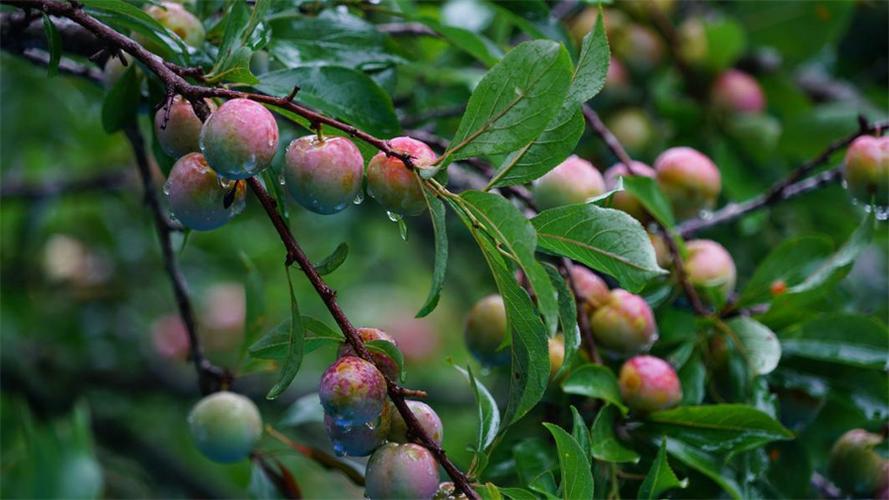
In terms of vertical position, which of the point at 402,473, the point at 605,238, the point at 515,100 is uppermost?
the point at 515,100

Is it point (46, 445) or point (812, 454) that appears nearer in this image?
point (46, 445)

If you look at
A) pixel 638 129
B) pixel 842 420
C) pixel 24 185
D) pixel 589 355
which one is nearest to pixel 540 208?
pixel 589 355

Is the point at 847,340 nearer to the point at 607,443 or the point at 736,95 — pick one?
the point at 607,443

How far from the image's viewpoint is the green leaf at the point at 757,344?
106 centimetres

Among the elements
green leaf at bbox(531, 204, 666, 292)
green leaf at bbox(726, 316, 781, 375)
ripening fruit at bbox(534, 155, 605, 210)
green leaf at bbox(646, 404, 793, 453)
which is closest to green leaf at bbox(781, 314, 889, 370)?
green leaf at bbox(726, 316, 781, 375)

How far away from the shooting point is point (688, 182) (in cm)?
130

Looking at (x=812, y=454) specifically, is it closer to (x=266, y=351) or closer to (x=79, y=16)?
(x=266, y=351)

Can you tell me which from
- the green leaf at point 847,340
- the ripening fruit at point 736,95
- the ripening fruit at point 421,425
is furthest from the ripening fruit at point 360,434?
the ripening fruit at point 736,95

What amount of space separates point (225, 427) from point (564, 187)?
0.44 meters

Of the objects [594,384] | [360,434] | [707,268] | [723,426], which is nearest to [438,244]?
[360,434]

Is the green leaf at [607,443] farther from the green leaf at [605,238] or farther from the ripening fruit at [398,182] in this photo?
the ripening fruit at [398,182]

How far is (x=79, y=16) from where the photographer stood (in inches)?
31.2

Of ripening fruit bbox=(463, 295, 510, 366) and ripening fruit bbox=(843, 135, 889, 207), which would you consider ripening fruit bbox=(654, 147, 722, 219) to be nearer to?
ripening fruit bbox=(843, 135, 889, 207)

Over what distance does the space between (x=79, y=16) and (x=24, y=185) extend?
1.40 metres
